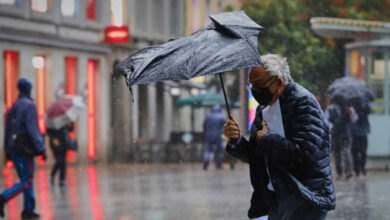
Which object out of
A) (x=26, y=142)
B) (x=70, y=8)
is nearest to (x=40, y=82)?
(x=70, y=8)

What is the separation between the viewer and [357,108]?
64.3 ft

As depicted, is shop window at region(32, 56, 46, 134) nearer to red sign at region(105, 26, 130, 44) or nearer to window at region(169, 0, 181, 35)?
red sign at region(105, 26, 130, 44)

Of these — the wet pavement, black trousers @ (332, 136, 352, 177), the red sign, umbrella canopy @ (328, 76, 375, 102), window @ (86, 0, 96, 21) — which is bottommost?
the wet pavement

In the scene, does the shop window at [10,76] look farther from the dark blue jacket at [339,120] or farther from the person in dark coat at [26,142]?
the person in dark coat at [26,142]

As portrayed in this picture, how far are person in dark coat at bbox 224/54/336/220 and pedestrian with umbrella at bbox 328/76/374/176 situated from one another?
45.2 ft

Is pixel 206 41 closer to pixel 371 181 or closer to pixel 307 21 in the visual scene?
pixel 371 181

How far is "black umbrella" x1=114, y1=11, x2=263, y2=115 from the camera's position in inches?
215

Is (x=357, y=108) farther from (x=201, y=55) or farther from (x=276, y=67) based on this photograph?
(x=201, y=55)

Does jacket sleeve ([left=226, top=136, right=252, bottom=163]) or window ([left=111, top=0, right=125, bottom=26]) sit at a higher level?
window ([left=111, top=0, right=125, bottom=26])

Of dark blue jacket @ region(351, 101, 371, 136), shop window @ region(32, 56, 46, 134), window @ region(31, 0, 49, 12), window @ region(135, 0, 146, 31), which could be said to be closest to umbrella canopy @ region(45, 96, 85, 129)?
dark blue jacket @ region(351, 101, 371, 136)

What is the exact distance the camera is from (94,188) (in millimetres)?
18109

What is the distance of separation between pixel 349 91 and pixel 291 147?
14.4 m

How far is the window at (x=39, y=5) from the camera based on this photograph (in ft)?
98.3

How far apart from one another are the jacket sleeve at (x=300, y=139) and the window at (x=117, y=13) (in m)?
30.8
